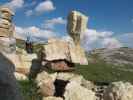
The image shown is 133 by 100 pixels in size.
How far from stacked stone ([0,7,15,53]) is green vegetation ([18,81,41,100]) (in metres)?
3.34

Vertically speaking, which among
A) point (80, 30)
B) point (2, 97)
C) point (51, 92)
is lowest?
point (51, 92)

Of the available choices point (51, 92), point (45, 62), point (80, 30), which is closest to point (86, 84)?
point (51, 92)

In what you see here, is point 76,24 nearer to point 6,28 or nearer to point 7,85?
point 6,28

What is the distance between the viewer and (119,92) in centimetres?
2264

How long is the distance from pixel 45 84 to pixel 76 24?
1193 inches

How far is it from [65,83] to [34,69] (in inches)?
224

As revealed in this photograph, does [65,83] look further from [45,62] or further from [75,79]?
[45,62]

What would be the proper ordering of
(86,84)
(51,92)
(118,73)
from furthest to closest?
(118,73) → (86,84) → (51,92)

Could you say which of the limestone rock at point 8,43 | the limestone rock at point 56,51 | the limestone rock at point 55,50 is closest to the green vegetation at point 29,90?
the limestone rock at point 8,43

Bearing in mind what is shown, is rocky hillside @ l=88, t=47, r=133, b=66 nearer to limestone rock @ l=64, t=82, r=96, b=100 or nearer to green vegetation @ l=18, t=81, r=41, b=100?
green vegetation @ l=18, t=81, r=41, b=100

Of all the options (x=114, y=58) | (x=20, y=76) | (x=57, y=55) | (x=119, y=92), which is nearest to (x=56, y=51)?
(x=57, y=55)

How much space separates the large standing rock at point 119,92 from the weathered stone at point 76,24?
32.3m

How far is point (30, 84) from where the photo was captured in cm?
2859

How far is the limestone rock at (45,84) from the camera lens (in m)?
26.8
